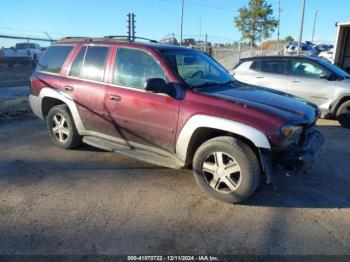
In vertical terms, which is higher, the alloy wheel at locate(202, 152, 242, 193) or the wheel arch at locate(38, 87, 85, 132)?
the wheel arch at locate(38, 87, 85, 132)

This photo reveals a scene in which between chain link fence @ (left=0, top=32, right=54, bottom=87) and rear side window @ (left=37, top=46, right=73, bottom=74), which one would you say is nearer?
rear side window @ (left=37, top=46, right=73, bottom=74)

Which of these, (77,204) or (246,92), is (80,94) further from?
(246,92)

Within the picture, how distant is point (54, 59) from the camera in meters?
5.77

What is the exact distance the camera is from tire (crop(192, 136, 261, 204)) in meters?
3.76

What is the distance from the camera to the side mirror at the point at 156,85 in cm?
405

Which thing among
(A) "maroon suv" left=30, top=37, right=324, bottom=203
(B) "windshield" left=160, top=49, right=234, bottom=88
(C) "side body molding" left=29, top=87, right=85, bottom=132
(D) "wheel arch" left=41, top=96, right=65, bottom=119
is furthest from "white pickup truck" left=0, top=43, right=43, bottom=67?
(B) "windshield" left=160, top=49, right=234, bottom=88

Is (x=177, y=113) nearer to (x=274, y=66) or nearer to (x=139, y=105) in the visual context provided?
(x=139, y=105)

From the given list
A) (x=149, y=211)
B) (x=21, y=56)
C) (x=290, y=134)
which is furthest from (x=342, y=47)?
(x=21, y=56)

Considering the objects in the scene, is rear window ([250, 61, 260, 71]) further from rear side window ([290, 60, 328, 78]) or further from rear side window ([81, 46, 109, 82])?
rear side window ([81, 46, 109, 82])

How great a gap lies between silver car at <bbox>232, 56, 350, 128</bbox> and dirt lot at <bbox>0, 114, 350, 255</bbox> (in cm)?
288

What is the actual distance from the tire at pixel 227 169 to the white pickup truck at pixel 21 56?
1653cm

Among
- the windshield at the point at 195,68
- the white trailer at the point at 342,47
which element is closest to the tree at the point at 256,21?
the white trailer at the point at 342,47

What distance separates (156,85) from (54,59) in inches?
102

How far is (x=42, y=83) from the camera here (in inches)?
226
